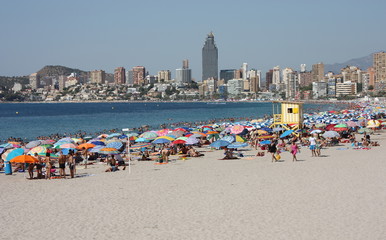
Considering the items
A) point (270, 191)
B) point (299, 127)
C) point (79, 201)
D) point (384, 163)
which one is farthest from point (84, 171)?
point (299, 127)

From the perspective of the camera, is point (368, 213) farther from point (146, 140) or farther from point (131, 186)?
point (146, 140)

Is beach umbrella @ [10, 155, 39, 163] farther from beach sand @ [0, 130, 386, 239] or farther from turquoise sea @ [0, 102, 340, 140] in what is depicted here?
turquoise sea @ [0, 102, 340, 140]

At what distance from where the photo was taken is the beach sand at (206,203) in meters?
9.09

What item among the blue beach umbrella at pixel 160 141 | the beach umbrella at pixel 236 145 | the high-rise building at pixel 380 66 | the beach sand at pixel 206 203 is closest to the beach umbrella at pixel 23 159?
the beach sand at pixel 206 203

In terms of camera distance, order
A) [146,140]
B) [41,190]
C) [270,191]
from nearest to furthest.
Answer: [270,191] → [41,190] → [146,140]

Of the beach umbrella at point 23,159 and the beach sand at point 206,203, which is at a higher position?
the beach umbrella at point 23,159

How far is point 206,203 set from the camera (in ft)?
37.4

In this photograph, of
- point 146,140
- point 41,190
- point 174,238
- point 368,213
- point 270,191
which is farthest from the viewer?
point 146,140

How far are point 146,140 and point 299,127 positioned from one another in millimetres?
10915

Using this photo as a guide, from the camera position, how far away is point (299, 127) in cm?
3070

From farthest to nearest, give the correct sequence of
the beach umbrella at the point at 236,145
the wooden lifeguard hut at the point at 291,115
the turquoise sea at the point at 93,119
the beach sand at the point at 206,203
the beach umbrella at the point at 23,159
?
the turquoise sea at the point at 93,119
the wooden lifeguard hut at the point at 291,115
the beach umbrella at the point at 236,145
the beach umbrella at the point at 23,159
the beach sand at the point at 206,203

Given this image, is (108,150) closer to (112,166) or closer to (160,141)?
(112,166)

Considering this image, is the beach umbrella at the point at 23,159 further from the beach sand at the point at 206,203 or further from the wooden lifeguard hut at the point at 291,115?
the wooden lifeguard hut at the point at 291,115

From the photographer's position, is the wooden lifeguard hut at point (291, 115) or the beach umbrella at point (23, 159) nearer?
the beach umbrella at point (23, 159)
